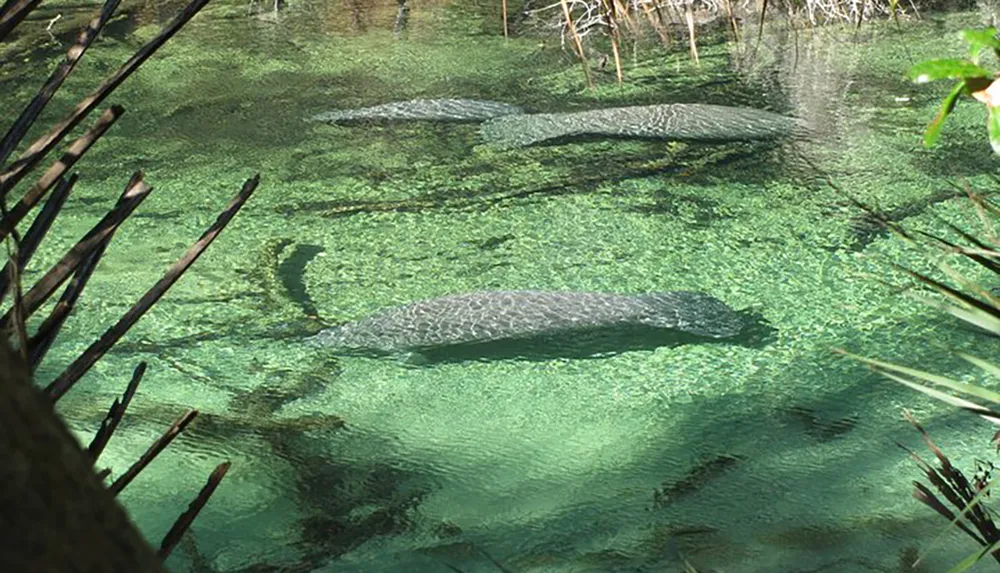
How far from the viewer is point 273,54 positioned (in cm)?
602

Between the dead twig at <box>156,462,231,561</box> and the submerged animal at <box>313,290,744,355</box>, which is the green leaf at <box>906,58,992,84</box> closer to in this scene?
the dead twig at <box>156,462,231,561</box>

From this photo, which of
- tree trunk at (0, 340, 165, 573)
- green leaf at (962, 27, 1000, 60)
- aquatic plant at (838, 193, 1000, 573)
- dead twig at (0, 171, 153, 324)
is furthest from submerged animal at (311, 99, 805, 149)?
tree trunk at (0, 340, 165, 573)

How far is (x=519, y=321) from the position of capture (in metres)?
3.02

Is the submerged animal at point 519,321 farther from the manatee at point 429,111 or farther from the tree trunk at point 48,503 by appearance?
the tree trunk at point 48,503

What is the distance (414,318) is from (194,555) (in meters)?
0.94

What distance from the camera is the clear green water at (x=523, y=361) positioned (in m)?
2.36

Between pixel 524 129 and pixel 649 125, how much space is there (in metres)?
0.44

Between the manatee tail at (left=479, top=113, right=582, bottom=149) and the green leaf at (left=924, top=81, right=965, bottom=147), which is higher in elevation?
the green leaf at (left=924, top=81, right=965, bottom=147)

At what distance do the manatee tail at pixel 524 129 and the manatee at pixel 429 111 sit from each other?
0.11 meters

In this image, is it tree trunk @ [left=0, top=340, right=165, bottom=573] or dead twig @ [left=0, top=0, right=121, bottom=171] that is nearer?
tree trunk @ [left=0, top=340, right=165, bottom=573]

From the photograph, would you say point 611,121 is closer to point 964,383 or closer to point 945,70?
point 964,383

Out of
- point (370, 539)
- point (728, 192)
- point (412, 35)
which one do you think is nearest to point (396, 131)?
point (728, 192)

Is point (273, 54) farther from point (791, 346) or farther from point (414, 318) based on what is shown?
point (791, 346)

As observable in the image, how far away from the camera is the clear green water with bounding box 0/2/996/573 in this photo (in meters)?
2.36
